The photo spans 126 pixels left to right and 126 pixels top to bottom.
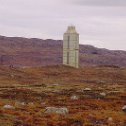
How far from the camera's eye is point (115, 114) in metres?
39.1

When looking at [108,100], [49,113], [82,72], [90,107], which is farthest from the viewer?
[82,72]

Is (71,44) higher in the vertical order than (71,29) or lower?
lower

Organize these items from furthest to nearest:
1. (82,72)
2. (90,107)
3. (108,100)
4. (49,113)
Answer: (82,72)
(108,100)
(90,107)
(49,113)

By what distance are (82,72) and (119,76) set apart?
41.5ft

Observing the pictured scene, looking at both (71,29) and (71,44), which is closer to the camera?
(71,44)

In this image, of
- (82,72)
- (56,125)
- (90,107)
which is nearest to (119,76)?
(82,72)

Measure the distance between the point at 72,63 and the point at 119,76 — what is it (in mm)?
18391

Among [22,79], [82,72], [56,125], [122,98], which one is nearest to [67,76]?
[82,72]

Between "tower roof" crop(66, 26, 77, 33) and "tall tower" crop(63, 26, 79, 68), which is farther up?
"tower roof" crop(66, 26, 77, 33)

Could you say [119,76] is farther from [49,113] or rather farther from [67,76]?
[49,113]

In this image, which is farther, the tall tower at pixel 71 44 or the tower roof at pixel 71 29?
the tower roof at pixel 71 29

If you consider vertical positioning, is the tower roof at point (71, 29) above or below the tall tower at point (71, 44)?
above

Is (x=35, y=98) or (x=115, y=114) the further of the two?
(x=35, y=98)

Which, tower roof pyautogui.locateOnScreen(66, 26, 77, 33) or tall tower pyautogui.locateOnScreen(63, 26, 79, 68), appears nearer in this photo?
tall tower pyautogui.locateOnScreen(63, 26, 79, 68)
